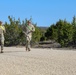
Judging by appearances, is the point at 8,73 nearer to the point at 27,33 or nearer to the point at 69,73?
the point at 69,73

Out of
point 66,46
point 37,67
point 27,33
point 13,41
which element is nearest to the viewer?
point 37,67

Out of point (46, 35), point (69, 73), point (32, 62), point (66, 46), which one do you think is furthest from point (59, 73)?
point (46, 35)

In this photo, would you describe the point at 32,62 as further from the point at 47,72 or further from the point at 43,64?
the point at 47,72

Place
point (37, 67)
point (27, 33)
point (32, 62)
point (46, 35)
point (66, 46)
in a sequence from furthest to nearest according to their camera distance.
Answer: point (46, 35), point (66, 46), point (27, 33), point (32, 62), point (37, 67)

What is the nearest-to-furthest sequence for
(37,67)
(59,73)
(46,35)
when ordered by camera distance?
(59,73)
(37,67)
(46,35)

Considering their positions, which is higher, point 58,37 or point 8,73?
point 58,37

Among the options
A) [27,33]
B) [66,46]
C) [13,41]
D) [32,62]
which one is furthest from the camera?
[13,41]

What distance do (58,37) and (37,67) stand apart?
61.0ft

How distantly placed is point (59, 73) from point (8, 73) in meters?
1.89

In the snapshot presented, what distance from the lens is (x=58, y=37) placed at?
33031 mm

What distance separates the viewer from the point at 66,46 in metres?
32.4

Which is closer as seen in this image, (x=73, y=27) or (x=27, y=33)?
(x=27, y=33)

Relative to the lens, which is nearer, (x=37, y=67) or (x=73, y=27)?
(x=37, y=67)

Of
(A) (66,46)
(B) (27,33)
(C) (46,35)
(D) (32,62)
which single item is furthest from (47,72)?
(C) (46,35)
